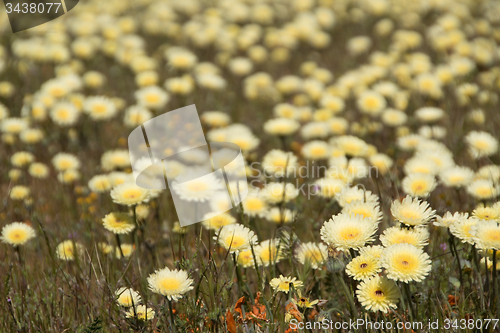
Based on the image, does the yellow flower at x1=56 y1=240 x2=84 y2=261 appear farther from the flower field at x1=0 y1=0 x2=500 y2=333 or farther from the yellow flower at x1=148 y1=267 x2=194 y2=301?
the yellow flower at x1=148 y1=267 x2=194 y2=301

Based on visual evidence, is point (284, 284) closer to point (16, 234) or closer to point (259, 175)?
point (16, 234)

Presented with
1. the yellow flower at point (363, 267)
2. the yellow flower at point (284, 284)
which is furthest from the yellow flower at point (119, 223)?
the yellow flower at point (363, 267)

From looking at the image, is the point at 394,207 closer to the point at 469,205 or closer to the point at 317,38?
the point at 469,205

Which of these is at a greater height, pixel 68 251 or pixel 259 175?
pixel 259 175

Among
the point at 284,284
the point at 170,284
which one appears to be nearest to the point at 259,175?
the point at 284,284

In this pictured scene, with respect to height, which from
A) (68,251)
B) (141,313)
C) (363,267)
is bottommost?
(141,313)

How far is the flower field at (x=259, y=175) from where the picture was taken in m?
1.64

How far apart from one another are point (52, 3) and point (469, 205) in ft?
16.4

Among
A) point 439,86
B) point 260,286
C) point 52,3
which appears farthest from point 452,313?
point 52,3

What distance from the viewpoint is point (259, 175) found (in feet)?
10.4

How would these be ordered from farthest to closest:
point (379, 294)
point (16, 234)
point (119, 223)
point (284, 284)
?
point (16, 234), point (119, 223), point (284, 284), point (379, 294)

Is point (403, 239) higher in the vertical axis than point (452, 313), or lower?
higher

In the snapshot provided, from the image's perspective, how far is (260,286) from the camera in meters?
1.68

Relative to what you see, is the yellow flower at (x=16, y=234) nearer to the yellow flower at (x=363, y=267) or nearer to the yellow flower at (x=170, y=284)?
the yellow flower at (x=170, y=284)
